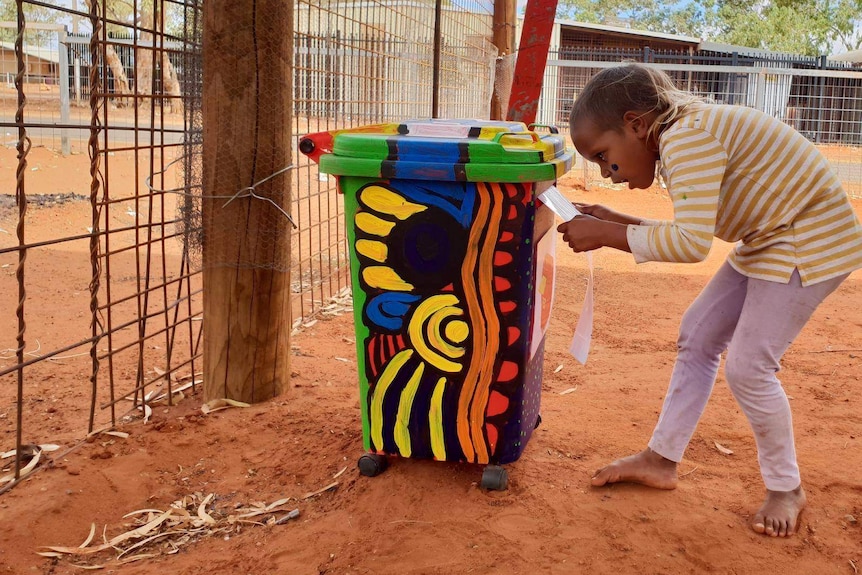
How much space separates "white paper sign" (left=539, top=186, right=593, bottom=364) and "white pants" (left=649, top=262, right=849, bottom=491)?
13.3 inches

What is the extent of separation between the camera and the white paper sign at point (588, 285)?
250 centimetres

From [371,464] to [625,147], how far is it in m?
1.36

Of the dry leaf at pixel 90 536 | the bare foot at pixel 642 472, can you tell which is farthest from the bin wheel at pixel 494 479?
the dry leaf at pixel 90 536

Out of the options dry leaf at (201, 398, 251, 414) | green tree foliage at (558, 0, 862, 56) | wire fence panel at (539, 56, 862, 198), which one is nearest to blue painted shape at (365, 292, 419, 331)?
dry leaf at (201, 398, 251, 414)

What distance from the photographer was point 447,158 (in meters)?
2.54

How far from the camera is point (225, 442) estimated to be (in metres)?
3.40

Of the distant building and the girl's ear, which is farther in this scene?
the distant building

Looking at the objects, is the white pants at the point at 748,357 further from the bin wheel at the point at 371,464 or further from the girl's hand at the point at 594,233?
the bin wheel at the point at 371,464

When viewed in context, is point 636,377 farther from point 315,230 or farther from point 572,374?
point 315,230

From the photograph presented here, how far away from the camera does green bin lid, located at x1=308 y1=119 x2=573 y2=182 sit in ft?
8.22

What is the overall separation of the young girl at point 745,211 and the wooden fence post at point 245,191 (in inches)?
59.5

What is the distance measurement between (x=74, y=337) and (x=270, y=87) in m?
2.25

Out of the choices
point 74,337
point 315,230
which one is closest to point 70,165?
point 315,230

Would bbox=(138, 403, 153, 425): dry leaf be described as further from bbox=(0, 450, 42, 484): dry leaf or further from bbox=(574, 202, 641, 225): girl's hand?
bbox=(574, 202, 641, 225): girl's hand
